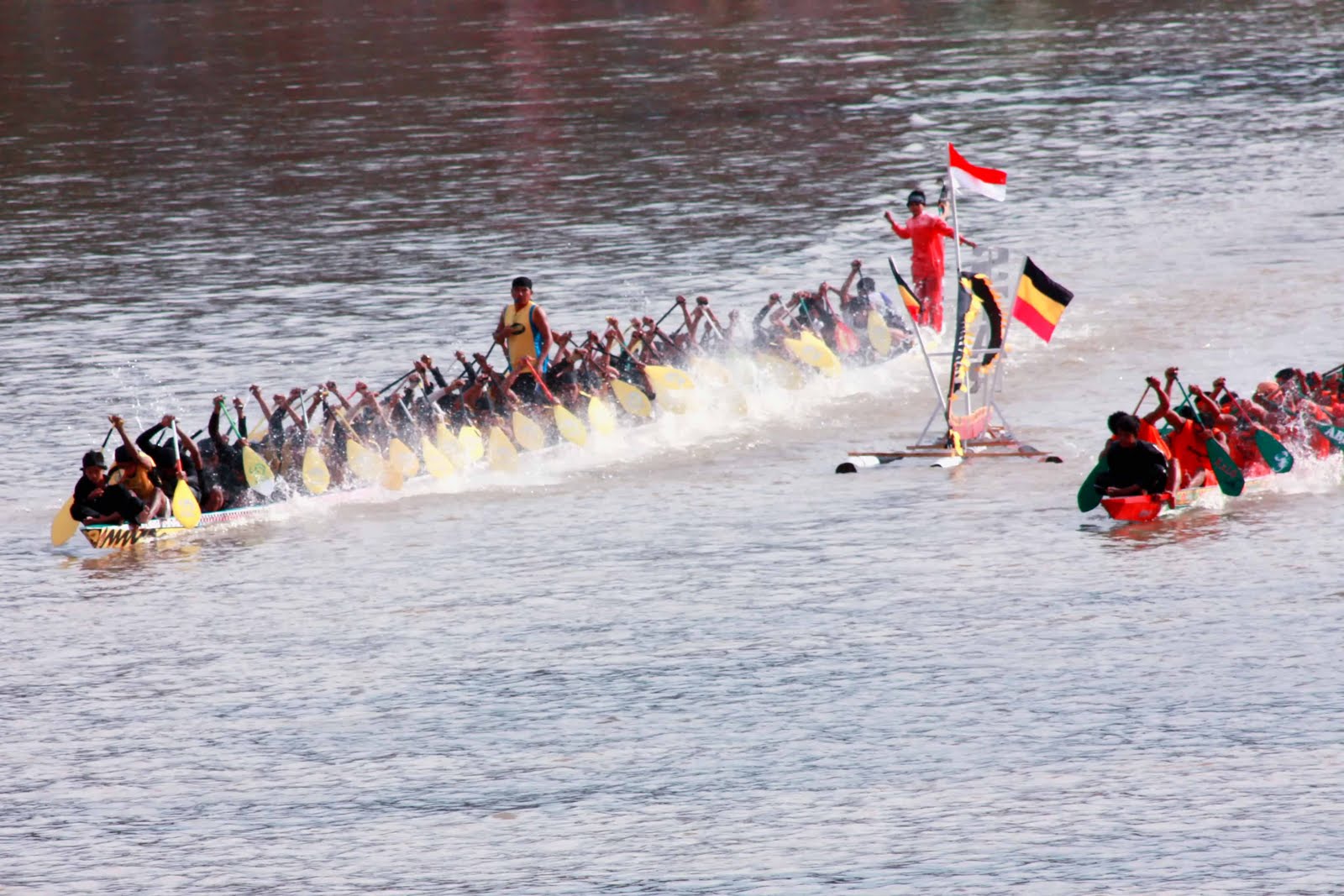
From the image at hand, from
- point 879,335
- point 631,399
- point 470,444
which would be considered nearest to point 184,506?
point 470,444

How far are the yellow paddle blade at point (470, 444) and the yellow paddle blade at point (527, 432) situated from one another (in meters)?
0.65

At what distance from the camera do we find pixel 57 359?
33406mm

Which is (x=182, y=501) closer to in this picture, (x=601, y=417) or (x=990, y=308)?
(x=601, y=417)

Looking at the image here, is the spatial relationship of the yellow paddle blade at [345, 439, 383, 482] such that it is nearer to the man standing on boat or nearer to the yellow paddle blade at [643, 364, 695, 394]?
the man standing on boat

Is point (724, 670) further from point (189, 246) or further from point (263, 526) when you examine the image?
point (189, 246)

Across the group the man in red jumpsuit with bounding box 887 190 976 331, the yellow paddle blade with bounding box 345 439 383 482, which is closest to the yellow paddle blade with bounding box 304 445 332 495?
the yellow paddle blade with bounding box 345 439 383 482

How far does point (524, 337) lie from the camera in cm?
2672

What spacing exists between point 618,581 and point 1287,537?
7.31 meters

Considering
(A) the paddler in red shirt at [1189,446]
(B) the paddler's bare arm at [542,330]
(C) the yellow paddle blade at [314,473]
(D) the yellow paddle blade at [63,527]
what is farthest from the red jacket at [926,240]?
(D) the yellow paddle blade at [63,527]

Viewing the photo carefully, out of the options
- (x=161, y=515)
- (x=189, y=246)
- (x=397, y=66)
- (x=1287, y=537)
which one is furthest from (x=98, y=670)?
(x=397, y=66)

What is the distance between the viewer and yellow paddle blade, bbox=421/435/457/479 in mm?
24516

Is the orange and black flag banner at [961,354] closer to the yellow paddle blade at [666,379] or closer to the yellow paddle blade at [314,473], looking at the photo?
the yellow paddle blade at [666,379]

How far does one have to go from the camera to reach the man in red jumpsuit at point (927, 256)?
1229 inches

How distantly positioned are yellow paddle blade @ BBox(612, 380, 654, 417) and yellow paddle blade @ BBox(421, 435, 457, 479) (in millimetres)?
3040
